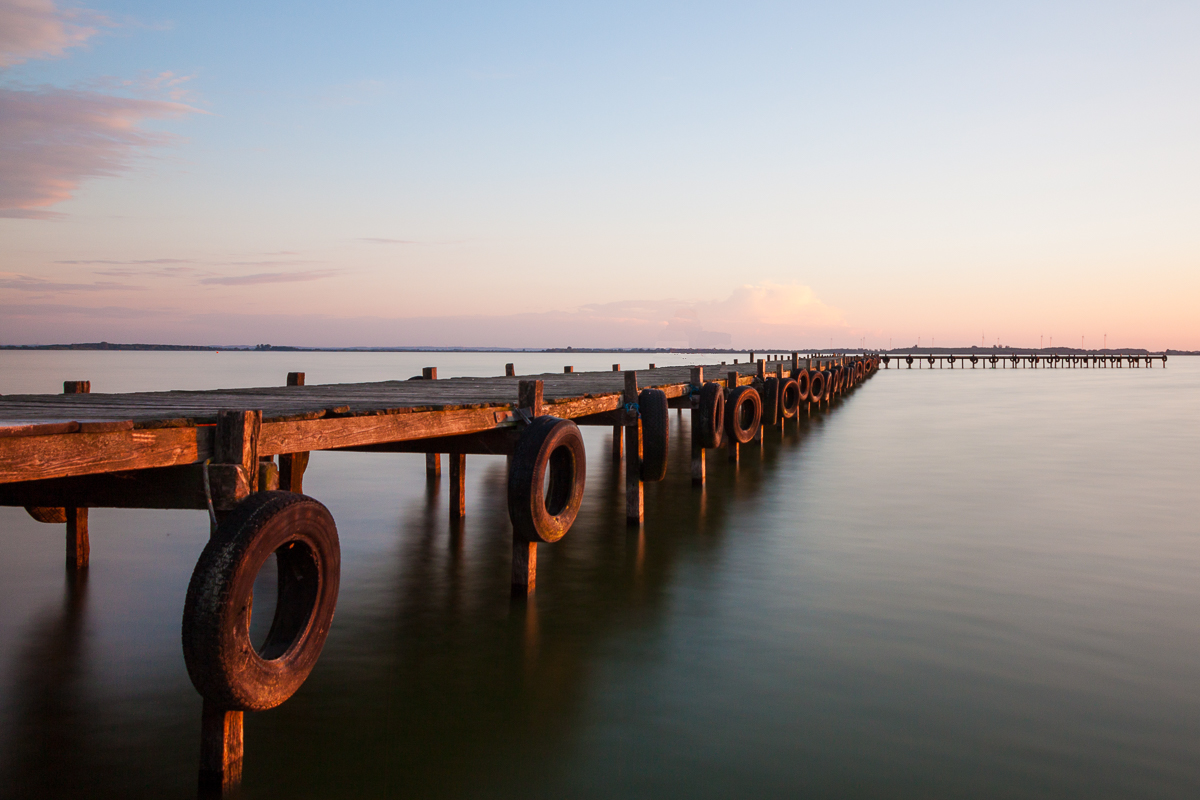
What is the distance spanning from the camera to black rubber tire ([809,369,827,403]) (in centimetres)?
3033

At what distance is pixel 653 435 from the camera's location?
35.0 ft

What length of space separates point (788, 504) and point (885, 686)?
24.4 ft

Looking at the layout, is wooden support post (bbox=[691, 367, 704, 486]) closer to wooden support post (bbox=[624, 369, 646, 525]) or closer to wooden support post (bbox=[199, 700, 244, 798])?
wooden support post (bbox=[624, 369, 646, 525])

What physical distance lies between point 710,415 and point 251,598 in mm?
9897

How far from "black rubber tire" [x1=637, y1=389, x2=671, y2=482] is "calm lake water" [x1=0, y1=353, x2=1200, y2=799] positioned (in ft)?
2.90

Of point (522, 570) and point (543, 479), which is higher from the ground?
point (543, 479)

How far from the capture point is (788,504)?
13.2 metres

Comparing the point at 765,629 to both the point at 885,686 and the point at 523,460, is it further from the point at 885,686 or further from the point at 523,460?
the point at 523,460

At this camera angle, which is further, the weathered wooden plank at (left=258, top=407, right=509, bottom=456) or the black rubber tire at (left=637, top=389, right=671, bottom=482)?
the black rubber tire at (left=637, top=389, right=671, bottom=482)

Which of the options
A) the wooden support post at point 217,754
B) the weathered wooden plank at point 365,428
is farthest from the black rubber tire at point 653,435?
the wooden support post at point 217,754

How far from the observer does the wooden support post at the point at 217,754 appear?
4.28 metres

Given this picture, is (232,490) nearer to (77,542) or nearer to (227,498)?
(227,498)

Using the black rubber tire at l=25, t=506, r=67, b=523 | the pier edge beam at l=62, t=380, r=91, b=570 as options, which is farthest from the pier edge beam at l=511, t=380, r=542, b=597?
the pier edge beam at l=62, t=380, r=91, b=570

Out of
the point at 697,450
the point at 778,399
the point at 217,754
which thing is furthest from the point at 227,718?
the point at 778,399
